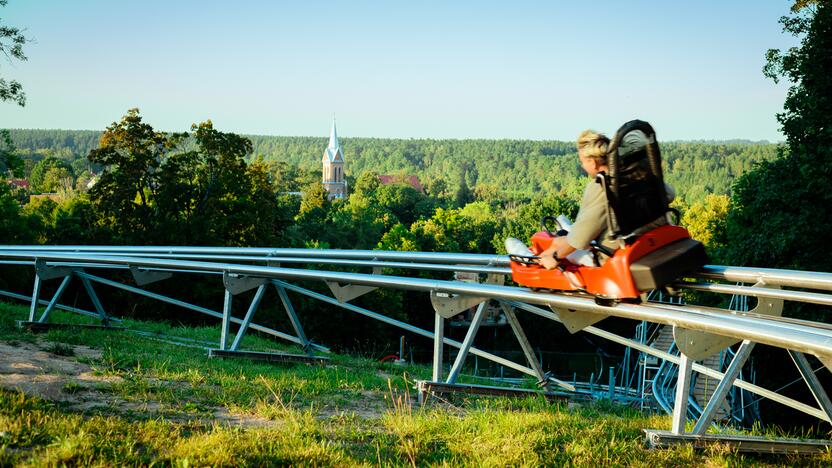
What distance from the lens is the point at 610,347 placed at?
59.0 metres

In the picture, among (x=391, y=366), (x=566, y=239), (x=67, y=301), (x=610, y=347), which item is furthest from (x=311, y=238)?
(x=566, y=239)

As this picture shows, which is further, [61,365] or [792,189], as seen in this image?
[792,189]

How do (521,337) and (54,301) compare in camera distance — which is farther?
(54,301)

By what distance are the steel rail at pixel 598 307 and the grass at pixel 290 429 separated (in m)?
0.69

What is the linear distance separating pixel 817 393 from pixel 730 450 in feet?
2.68

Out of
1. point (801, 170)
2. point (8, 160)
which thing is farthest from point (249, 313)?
point (8, 160)

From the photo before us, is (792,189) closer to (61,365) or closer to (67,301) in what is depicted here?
(61,365)

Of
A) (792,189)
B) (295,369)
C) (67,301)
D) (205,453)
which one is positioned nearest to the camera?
(205,453)

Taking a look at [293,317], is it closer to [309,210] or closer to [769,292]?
[769,292]

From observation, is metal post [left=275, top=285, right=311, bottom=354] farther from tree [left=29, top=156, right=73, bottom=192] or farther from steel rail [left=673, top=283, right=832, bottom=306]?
tree [left=29, top=156, right=73, bottom=192]

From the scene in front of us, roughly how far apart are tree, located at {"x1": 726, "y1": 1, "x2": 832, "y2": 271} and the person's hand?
20277 mm

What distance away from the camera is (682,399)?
483 centimetres

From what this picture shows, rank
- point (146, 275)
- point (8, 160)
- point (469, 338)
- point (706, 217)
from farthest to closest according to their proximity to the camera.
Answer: point (706, 217)
point (8, 160)
point (146, 275)
point (469, 338)

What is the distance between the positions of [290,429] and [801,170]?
23184mm
